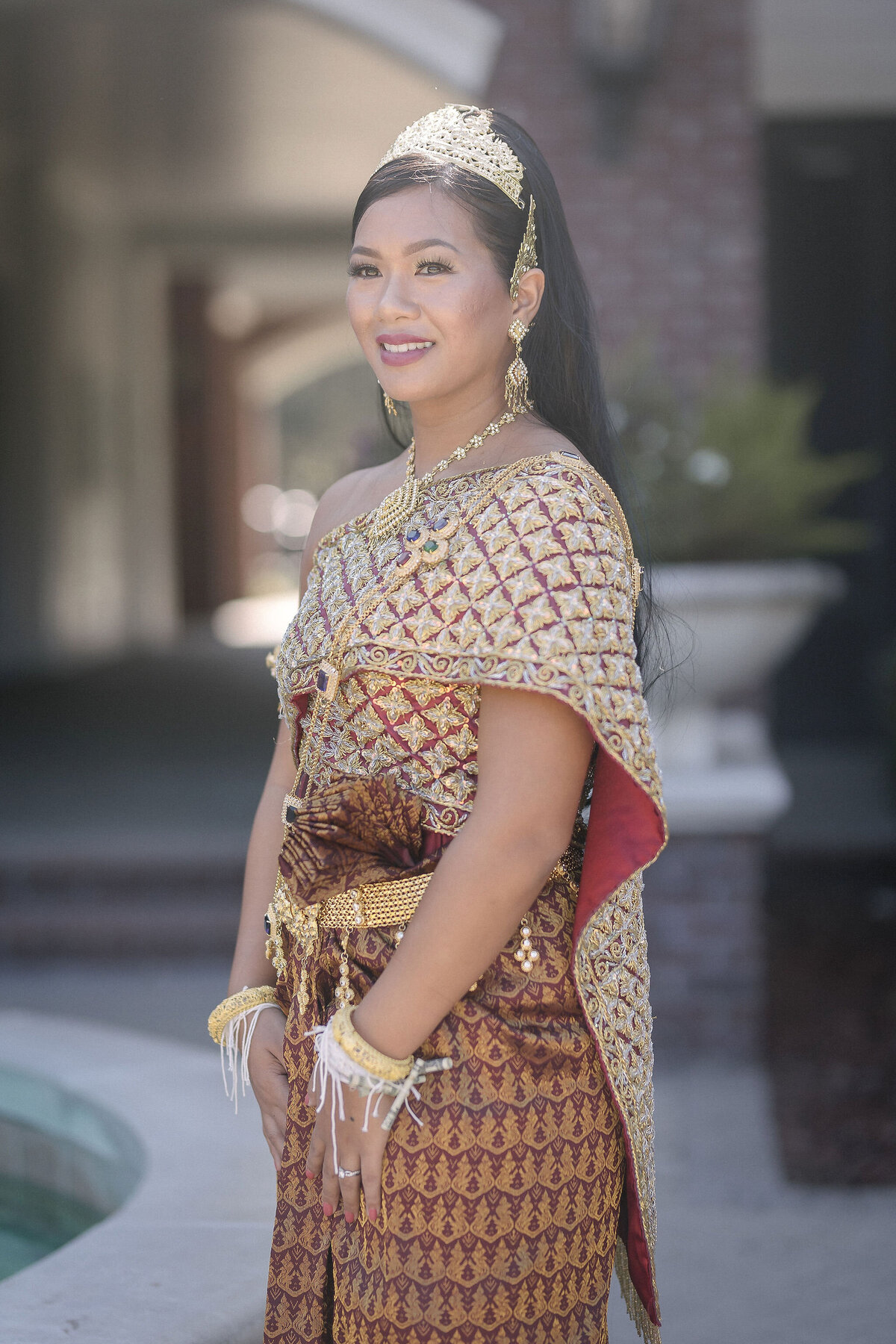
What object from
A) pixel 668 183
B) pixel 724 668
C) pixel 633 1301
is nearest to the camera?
pixel 633 1301

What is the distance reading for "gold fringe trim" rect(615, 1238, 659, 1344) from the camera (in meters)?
1.59

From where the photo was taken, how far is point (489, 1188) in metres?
1.37

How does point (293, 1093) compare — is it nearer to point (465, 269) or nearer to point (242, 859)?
point (465, 269)

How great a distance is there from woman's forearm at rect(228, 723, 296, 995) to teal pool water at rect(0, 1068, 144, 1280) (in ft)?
2.62

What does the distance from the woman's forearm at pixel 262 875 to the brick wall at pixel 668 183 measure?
3105 millimetres

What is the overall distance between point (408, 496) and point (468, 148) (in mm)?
355

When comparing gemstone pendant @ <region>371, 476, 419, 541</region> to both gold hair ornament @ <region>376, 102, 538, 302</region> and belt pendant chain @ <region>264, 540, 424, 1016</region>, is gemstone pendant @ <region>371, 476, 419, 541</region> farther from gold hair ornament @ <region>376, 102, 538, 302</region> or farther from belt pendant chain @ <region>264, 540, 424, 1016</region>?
gold hair ornament @ <region>376, 102, 538, 302</region>

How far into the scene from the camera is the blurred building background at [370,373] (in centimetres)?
419

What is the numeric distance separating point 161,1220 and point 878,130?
6630 millimetres

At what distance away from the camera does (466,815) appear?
139cm

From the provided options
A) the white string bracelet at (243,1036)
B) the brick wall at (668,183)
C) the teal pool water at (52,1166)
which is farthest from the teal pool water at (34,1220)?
the brick wall at (668,183)

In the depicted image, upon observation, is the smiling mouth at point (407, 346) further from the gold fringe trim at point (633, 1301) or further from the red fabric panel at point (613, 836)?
the gold fringe trim at point (633, 1301)

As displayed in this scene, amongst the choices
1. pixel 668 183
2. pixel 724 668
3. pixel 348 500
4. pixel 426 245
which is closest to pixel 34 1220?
pixel 348 500

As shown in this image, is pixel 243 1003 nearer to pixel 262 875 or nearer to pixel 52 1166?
pixel 262 875
